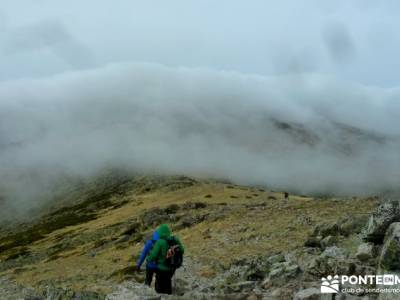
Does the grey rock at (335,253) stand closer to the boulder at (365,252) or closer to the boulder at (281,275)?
the boulder at (365,252)

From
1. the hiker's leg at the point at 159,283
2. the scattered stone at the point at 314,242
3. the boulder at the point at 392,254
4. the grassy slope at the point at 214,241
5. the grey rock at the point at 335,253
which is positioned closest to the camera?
the boulder at the point at 392,254

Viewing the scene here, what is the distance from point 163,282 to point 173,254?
150 cm

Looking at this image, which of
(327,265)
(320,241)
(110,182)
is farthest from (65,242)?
(110,182)

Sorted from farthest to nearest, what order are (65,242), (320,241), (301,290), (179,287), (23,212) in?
(23,212) → (65,242) → (320,241) → (179,287) → (301,290)

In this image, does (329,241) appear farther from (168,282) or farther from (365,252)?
(168,282)

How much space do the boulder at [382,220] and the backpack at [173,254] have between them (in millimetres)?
7847

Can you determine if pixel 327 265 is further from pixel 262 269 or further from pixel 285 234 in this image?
pixel 285 234

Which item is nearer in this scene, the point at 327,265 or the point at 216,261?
the point at 327,265

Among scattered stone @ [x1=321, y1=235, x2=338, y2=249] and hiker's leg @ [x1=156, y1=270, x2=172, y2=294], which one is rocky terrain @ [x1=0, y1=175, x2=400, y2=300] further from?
hiker's leg @ [x1=156, y1=270, x2=172, y2=294]

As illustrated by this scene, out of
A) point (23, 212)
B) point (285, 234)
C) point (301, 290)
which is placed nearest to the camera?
point (301, 290)

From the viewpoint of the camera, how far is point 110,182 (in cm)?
18788

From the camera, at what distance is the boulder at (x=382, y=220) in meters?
20.5

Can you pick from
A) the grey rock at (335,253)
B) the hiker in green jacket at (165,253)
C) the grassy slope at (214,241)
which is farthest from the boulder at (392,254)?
the grassy slope at (214,241)

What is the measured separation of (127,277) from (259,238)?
1039 cm
